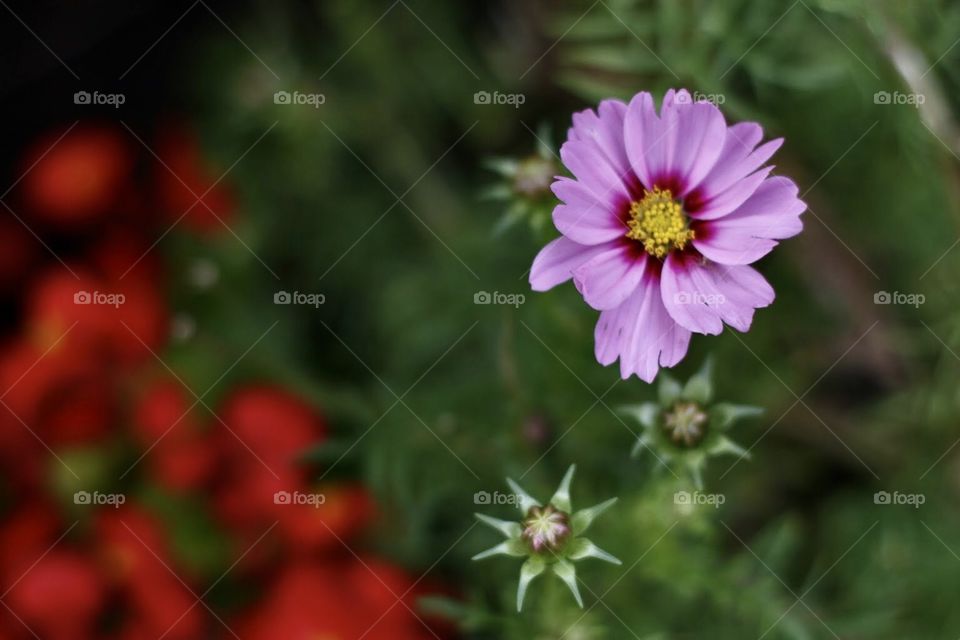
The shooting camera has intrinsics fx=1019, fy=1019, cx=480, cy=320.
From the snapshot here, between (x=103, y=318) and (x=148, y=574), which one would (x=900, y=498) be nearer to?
(x=148, y=574)

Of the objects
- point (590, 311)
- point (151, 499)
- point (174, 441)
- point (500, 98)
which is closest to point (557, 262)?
point (590, 311)

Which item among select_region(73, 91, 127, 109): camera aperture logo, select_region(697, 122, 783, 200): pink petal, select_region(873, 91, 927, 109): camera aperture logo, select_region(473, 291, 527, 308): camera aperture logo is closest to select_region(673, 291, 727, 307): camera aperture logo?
select_region(697, 122, 783, 200): pink petal

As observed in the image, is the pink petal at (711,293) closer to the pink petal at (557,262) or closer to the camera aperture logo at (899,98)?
the pink petal at (557,262)

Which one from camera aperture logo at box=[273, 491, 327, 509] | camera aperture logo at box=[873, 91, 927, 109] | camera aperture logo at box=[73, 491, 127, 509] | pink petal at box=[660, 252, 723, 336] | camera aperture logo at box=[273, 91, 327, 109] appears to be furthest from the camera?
camera aperture logo at box=[273, 91, 327, 109]

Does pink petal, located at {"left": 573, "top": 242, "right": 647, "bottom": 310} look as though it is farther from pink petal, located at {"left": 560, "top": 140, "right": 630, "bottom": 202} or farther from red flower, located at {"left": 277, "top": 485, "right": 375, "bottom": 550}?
red flower, located at {"left": 277, "top": 485, "right": 375, "bottom": 550}

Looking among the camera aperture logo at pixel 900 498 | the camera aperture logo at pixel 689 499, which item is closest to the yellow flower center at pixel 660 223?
the camera aperture logo at pixel 689 499

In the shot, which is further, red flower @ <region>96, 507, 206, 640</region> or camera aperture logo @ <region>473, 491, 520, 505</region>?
red flower @ <region>96, 507, 206, 640</region>

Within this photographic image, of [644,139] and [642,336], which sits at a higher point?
[644,139]
